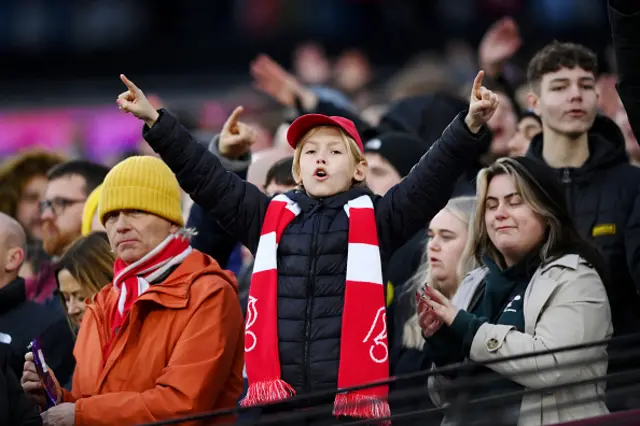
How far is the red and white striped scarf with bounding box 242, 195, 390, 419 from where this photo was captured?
4.95 meters

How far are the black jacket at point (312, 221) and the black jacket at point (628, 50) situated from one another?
0.54m

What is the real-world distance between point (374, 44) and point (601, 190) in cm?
1302

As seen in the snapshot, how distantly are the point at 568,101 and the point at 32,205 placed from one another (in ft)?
11.8

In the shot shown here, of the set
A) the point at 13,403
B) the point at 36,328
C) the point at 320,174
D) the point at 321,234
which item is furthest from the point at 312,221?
the point at 36,328

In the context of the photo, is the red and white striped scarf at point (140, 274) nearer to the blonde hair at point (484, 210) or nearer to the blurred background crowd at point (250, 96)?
Answer: the blurred background crowd at point (250, 96)

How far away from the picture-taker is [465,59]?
15531 millimetres

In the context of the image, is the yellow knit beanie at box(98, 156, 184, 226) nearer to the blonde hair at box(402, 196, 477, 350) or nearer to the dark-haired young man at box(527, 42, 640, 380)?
the blonde hair at box(402, 196, 477, 350)

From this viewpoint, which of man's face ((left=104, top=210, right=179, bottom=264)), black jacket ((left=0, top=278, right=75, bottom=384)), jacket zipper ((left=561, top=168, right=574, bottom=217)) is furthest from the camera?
black jacket ((left=0, top=278, right=75, bottom=384))

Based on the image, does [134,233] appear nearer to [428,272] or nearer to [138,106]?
[138,106]

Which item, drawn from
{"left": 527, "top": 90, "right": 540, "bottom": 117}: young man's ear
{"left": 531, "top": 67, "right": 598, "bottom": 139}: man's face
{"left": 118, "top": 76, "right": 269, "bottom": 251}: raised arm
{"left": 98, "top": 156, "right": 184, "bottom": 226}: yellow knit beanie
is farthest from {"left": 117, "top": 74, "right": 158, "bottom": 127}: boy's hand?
{"left": 527, "top": 90, "right": 540, "bottom": 117}: young man's ear

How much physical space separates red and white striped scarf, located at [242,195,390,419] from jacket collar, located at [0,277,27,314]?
171 cm

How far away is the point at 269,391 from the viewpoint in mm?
4965

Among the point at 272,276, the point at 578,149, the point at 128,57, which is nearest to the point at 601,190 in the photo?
the point at 578,149

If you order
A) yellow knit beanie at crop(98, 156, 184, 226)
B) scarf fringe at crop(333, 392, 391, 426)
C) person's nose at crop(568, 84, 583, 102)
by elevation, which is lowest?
scarf fringe at crop(333, 392, 391, 426)
